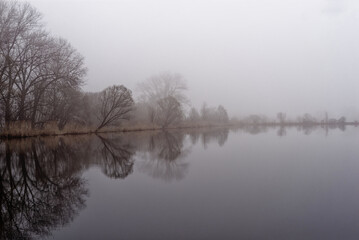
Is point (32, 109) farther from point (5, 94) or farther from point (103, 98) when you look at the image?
point (103, 98)

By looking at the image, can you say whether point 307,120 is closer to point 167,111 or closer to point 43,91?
point 167,111

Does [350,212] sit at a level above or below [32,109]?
below

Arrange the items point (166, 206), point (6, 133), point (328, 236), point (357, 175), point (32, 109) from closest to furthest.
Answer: point (328, 236) < point (166, 206) < point (357, 175) < point (6, 133) < point (32, 109)

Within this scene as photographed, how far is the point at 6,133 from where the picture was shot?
16.3 meters

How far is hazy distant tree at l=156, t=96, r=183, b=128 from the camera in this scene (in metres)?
33.9

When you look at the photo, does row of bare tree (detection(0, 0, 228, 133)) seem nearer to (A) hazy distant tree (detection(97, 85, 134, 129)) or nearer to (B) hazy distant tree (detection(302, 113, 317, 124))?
(A) hazy distant tree (detection(97, 85, 134, 129))

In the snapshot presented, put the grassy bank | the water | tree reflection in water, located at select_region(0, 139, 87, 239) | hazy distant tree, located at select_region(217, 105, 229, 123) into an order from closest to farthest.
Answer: the water → tree reflection in water, located at select_region(0, 139, 87, 239) → the grassy bank → hazy distant tree, located at select_region(217, 105, 229, 123)


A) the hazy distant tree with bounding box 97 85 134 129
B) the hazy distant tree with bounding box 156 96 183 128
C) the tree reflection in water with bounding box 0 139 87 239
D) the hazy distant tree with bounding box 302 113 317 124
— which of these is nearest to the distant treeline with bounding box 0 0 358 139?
the hazy distant tree with bounding box 97 85 134 129

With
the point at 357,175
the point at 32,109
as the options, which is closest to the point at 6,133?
the point at 32,109

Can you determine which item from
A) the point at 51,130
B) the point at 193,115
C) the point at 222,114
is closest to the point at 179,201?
the point at 51,130

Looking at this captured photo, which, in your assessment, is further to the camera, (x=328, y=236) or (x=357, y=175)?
(x=357, y=175)

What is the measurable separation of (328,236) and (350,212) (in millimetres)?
1064

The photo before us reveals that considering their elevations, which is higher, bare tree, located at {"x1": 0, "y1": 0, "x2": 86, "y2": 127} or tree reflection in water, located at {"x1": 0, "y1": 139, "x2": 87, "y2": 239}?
bare tree, located at {"x1": 0, "y1": 0, "x2": 86, "y2": 127}

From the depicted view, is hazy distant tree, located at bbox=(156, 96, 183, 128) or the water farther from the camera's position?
hazy distant tree, located at bbox=(156, 96, 183, 128)
